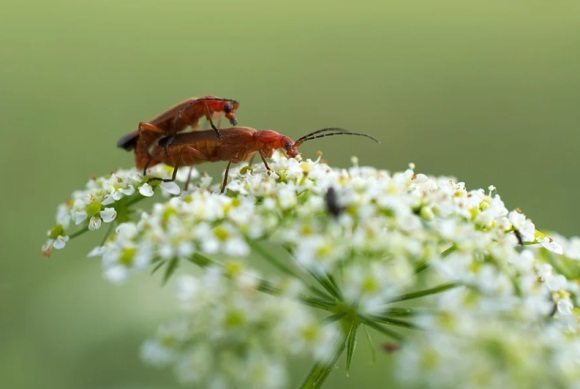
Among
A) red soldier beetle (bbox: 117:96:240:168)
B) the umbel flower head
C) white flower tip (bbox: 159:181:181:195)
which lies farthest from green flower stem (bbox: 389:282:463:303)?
red soldier beetle (bbox: 117:96:240:168)

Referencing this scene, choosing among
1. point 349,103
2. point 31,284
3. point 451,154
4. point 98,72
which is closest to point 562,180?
point 451,154

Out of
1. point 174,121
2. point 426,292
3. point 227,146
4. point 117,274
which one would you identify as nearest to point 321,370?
point 426,292

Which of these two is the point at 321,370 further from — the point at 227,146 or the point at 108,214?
the point at 227,146

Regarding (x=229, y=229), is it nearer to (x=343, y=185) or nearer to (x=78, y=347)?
(x=343, y=185)

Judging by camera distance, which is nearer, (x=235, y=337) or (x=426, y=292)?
(x=235, y=337)

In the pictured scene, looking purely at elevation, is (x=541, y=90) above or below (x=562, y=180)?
above
